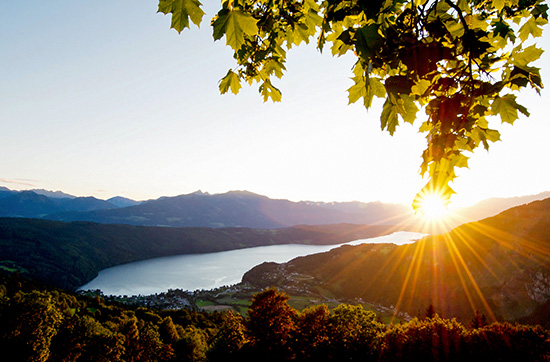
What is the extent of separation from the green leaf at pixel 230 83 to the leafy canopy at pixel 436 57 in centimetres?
128

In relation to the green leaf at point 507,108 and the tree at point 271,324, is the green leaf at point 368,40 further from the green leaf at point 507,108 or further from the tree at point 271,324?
the tree at point 271,324

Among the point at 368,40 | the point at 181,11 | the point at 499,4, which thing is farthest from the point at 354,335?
the point at 181,11

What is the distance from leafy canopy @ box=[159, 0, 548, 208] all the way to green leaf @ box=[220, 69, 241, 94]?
1284mm

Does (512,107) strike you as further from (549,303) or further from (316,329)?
(549,303)

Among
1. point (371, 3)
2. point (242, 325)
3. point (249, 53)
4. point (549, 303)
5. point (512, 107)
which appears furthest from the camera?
point (549, 303)

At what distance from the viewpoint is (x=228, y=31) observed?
1.97 m

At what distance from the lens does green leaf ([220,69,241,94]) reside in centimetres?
338

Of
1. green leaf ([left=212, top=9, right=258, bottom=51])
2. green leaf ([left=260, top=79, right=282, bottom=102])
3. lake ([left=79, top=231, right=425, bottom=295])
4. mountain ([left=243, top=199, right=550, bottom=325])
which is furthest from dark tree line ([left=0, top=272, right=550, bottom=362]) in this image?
lake ([left=79, top=231, right=425, bottom=295])

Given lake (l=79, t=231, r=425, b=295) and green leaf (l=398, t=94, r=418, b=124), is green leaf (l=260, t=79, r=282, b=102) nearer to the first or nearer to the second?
green leaf (l=398, t=94, r=418, b=124)

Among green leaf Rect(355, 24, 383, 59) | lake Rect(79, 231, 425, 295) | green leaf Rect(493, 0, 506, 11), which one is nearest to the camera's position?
green leaf Rect(355, 24, 383, 59)

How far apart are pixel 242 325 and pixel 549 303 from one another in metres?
68.9

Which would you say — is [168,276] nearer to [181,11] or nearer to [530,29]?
[181,11]

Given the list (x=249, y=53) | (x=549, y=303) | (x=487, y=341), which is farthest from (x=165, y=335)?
(x=549, y=303)

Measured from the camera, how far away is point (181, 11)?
201 cm
